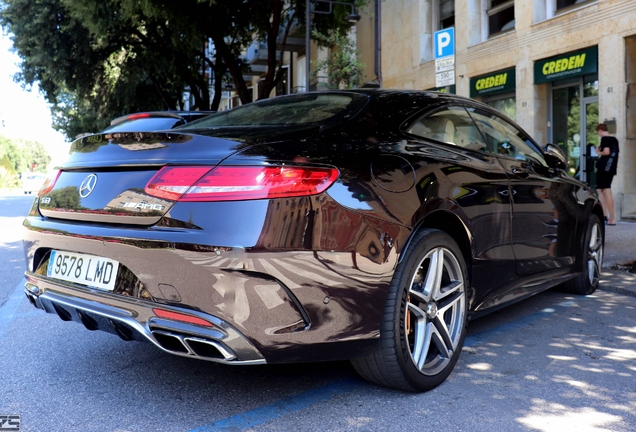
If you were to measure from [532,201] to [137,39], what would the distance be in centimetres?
2014

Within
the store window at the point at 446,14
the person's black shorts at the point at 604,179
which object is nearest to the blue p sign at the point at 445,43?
the person's black shorts at the point at 604,179

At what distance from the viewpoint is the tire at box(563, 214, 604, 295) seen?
5.31 metres

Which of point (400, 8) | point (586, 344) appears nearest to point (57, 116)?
point (400, 8)

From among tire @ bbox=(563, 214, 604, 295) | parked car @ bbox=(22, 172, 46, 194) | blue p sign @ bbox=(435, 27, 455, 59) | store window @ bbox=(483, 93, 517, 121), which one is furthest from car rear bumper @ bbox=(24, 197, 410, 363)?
parked car @ bbox=(22, 172, 46, 194)

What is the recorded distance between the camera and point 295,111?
358 centimetres

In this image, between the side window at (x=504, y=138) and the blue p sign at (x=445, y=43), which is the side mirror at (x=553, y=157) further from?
the blue p sign at (x=445, y=43)

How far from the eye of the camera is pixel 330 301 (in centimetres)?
271

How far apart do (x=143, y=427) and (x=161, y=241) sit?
2.64 ft

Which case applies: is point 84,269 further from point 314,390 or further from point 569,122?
point 569,122

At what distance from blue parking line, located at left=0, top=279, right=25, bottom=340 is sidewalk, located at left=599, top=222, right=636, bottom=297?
16.3 feet

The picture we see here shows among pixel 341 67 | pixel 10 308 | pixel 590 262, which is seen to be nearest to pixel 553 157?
pixel 590 262

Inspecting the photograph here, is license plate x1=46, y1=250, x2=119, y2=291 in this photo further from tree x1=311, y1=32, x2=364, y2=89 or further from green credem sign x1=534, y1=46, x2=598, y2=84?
tree x1=311, y1=32, x2=364, y2=89

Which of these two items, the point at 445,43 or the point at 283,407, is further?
the point at 445,43

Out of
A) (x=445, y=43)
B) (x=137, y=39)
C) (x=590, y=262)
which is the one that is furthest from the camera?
(x=137, y=39)
